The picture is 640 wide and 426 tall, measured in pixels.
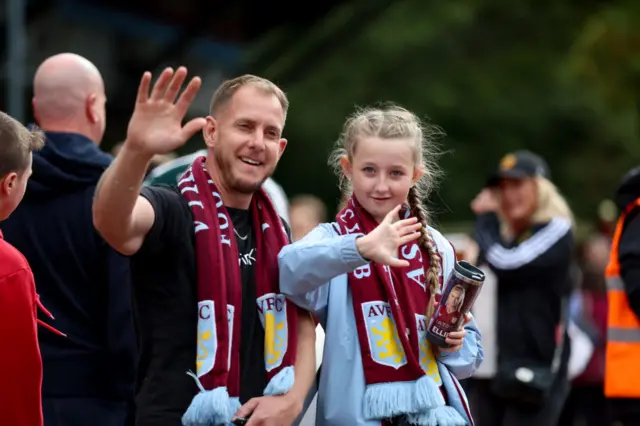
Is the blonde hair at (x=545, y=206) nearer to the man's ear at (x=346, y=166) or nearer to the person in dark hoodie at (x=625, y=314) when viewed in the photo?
the person in dark hoodie at (x=625, y=314)

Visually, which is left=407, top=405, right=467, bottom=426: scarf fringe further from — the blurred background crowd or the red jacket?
the blurred background crowd

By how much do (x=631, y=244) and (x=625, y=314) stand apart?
358mm

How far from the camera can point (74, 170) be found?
534 cm

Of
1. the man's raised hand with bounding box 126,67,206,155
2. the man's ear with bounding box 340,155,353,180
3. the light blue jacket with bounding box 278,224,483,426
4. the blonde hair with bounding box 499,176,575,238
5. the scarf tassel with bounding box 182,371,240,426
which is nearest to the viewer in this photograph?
the man's raised hand with bounding box 126,67,206,155

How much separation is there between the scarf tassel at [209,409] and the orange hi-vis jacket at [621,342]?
270 cm

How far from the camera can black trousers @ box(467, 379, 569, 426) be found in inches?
288

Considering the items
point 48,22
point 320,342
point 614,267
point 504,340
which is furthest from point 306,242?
point 48,22

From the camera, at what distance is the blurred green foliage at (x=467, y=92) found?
2189 centimetres

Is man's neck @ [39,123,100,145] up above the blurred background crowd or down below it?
below

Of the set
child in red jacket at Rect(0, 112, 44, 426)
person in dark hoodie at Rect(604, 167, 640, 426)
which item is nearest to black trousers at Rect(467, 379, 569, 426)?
person in dark hoodie at Rect(604, 167, 640, 426)

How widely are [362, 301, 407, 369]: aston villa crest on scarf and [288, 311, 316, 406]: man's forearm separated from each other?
0.19 metres

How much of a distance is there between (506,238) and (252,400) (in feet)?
12.8

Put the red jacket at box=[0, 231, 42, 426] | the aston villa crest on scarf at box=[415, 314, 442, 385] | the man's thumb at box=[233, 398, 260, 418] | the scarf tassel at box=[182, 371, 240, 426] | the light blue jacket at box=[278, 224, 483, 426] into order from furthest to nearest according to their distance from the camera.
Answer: the aston villa crest on scarf at box=[415, 314, 442, 385], the light blue jacket at box=[278, 224, 483, 426], the man's thumb at box=[233, 398, 260, 418], the scarf tassel at box=[182, 371, 240, 426], the red jacket at box=[0, 231, 42, 426]

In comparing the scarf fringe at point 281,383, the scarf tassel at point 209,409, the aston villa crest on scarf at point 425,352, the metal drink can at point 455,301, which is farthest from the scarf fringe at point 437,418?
the scarf tassel at point 209,409
